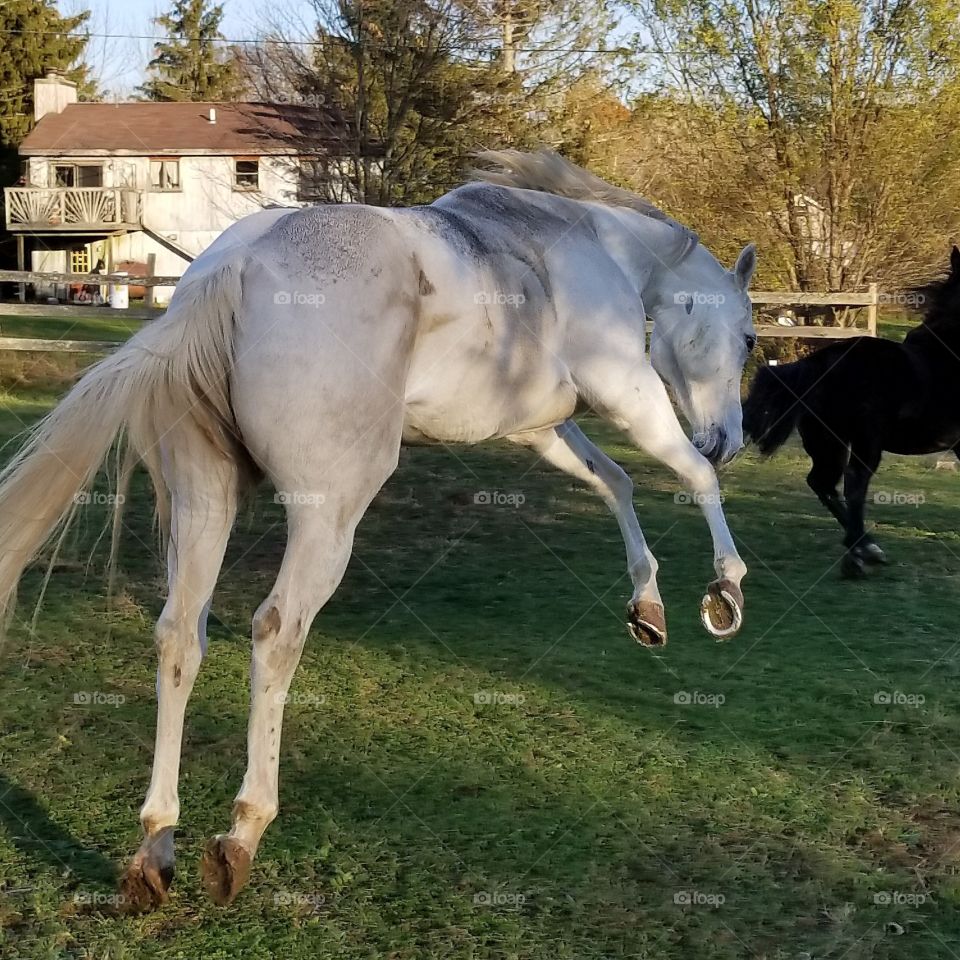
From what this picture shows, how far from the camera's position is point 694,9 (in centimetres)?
1964

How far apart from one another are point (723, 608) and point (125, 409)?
2248mm

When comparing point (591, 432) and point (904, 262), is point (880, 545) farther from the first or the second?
point (904, 262)

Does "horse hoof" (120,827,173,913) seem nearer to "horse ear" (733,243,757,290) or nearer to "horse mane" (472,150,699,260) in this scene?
"horse mane" (472,150,699,260)

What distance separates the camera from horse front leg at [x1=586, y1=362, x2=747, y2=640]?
436cm

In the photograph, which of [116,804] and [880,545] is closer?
[116,804]

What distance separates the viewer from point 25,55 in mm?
40500

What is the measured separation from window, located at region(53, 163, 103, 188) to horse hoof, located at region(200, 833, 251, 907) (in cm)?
4046

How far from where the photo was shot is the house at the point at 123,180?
37.1m

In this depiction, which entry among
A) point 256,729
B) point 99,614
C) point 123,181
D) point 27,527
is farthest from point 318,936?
point 123,181

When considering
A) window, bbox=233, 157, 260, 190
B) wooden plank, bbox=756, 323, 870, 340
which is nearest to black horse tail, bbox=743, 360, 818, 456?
wooden plank, bbox=756, 323, 870, 340

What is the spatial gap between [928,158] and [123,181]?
28882mm

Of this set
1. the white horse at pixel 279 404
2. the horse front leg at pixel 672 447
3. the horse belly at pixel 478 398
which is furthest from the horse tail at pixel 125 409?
the horse front leg at pixel 672 447

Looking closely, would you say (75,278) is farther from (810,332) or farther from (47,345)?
(810,332)

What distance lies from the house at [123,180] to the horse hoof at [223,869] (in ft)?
116
